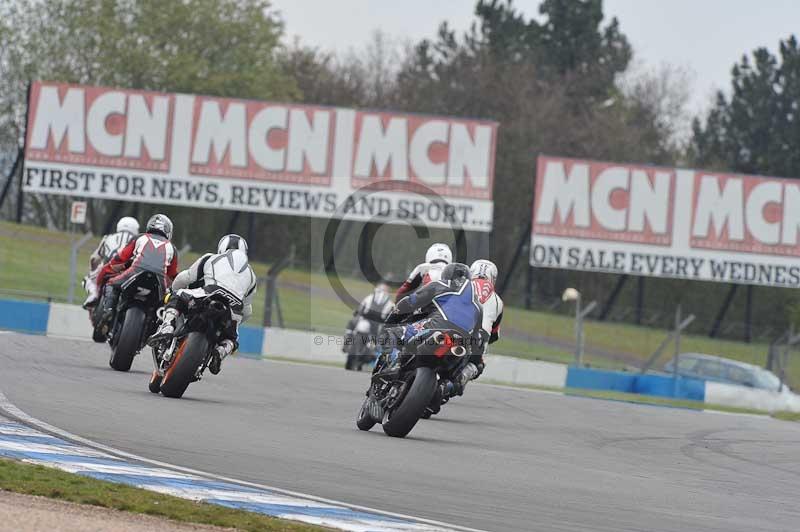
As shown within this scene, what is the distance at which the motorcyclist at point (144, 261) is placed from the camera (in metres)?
15.9

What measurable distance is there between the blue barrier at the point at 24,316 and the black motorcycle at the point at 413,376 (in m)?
16.5

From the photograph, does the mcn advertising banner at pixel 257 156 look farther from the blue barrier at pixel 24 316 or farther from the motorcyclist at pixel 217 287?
the motorcyclist at pixel 217 287

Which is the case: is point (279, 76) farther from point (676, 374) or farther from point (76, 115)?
point (676, 374)

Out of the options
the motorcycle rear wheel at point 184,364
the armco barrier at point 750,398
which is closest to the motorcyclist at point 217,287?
the motorcycle rear wheel at point 184,364

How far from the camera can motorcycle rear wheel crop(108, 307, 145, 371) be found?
1568cm

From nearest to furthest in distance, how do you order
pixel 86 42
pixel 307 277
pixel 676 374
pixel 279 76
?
pixel 676 374
pixel 307 277
pixel 86 42
pixel 279 76

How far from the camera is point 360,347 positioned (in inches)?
1047

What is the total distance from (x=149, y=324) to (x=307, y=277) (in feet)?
100

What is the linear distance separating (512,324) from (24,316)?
13077mm

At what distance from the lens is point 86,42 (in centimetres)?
6059

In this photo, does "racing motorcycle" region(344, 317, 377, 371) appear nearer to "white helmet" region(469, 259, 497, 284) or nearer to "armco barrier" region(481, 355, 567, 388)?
"armco barrier" region(481, 355, 567, 388)

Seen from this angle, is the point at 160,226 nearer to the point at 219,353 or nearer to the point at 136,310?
the point at 136,310

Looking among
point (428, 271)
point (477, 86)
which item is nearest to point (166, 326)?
point (428, 271)

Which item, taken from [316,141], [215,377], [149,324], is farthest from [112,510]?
[316,141]
